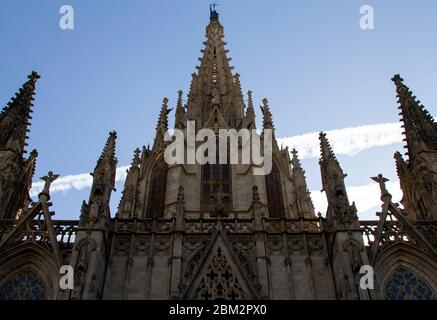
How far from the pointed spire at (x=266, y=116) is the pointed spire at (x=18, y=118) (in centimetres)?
1250

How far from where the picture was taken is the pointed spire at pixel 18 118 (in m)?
25.6

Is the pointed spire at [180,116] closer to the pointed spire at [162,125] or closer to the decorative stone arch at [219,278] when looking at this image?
the pointed spire at [162,125]

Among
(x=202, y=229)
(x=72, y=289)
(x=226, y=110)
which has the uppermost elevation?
(x=226, y=110)

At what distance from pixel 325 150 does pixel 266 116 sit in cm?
1083

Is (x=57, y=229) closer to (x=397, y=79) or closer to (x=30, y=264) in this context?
(x=30, y=264)

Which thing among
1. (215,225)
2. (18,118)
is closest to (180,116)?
(18,118)

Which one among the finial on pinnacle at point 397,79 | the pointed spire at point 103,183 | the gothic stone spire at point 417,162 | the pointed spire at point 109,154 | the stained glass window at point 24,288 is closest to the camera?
the stained glass window at point 24,288

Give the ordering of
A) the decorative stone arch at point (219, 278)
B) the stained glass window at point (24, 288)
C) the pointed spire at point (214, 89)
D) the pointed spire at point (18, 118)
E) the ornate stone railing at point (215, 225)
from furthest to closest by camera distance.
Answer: the pointed spire at point (214, 89)
the pointed spire at point (18, 118)
the ornate stone railing at point (215, 225)
the stained glass window at point (24, 288)
the decorative stone arch at point (219, 278)

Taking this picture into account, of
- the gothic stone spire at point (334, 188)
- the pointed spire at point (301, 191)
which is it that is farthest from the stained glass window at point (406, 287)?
the pointed spire at point (301, 191)

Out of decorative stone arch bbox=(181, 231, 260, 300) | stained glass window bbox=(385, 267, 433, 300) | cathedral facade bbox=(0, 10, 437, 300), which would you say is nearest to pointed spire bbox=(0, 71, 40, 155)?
cathedral facade bbox=(0, 10, 437, 300)
